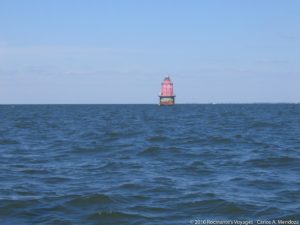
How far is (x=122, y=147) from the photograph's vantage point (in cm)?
2305

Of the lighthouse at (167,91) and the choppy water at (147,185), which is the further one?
the lighthouse at (167,91)

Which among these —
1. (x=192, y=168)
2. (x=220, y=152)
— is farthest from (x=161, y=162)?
(x=220, y=152)

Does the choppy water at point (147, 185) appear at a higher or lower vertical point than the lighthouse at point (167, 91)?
lower

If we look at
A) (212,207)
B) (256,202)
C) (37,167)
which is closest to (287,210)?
(256,202)

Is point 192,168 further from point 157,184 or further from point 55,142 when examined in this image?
point 55,142

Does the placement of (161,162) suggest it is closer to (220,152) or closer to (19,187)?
(220,152)

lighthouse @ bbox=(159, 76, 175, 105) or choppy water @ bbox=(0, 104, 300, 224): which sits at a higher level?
lighthouse @ bbox=(159, 76, 175, 105)

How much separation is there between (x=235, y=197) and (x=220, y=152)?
9085 mm

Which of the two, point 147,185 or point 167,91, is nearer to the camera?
point 147,185

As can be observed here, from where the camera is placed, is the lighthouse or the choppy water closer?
the choppy water

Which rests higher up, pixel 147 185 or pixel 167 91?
pixel 167 91

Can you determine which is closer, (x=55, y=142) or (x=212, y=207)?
(x=212, y=207)

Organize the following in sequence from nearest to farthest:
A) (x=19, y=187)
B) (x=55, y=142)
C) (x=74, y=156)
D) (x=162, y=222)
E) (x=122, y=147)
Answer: (x=162, y=222)
(x=19, y=187)
(x=74, y=156)
(x=122, y=147)
(x=55, y=142)

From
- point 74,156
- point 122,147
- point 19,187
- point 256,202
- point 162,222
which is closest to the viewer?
point 162,222
